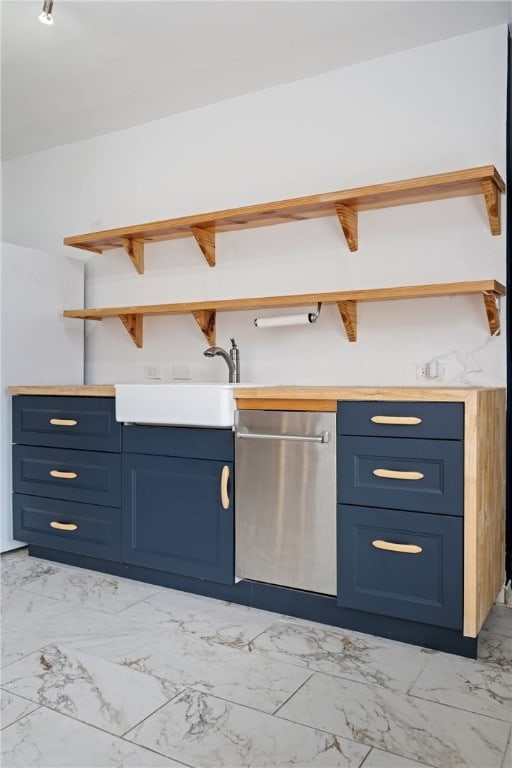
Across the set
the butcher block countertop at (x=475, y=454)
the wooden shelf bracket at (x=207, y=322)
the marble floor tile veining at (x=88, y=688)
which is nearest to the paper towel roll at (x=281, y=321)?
the wooden shelf bracket at (x=207, y=322)

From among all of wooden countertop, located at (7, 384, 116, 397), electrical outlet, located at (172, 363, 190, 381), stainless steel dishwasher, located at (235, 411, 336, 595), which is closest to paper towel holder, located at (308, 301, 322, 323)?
stainless steel dishwasher, located at (235, 411, 336, 595)

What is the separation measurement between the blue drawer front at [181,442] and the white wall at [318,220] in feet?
2.12

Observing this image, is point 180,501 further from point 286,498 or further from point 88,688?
point 88,688

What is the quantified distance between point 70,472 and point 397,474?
1.65 m

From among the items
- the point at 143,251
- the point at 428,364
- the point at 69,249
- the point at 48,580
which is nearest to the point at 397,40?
the point at 428,364

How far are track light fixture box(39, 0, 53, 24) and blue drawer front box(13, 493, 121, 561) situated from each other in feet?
6.67

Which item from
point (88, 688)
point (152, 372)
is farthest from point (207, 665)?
point (152, 372)

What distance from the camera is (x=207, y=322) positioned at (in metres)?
3.17

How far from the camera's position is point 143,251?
348 cm

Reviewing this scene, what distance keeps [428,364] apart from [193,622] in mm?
1434

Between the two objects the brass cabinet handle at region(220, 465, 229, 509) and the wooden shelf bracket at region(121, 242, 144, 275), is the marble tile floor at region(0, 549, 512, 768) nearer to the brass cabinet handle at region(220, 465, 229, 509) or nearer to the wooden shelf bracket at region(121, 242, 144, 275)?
the brass cabinet handle at region(220, 465, 229, 509)

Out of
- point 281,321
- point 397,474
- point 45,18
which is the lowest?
point 397,474

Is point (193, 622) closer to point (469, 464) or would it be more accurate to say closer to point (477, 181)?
point (469, 464)

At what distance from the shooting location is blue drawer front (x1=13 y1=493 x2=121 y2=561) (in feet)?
9.21
